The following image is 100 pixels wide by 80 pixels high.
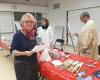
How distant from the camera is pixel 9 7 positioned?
577 centimetres

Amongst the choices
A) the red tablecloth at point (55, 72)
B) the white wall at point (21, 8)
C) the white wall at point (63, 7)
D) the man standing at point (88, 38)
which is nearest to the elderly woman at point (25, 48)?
the red tablecloth at point (55, 72)

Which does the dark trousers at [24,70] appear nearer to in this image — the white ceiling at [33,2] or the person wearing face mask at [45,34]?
the person wearing face mask at [45,34]

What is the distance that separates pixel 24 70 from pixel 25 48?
0.94ft

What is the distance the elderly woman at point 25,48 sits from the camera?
1.57 meters

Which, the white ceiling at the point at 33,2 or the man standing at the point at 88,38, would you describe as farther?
the white ceiling at the point at 33,2

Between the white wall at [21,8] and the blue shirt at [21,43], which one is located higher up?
the white wall at [21,8]

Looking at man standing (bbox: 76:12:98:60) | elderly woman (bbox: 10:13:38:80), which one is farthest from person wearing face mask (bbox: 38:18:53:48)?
elderly woman (bbox: 10:13:38:80)

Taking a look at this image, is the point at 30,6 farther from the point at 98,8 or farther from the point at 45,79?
the point at 45,79

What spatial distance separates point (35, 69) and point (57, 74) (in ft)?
1.21

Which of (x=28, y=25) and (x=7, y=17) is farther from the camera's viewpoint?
(x=7, y=17)

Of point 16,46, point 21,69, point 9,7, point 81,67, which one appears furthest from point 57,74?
point 9,7

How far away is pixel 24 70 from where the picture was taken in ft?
5.42

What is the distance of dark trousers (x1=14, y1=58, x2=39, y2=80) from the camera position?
1623 millimetres

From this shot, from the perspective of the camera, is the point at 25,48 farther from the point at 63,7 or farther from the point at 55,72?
the point at 63,7
